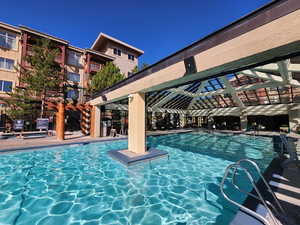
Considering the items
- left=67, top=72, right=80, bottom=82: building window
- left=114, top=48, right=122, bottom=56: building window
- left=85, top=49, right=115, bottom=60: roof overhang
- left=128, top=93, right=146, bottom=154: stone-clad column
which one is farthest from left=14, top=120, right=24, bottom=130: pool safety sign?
left=114, top=48, right=122, bottom=56: building window

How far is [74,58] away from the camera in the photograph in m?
25.3

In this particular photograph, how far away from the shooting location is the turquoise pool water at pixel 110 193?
354 centimetres

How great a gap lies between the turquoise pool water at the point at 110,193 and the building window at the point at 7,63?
1965 centimetres

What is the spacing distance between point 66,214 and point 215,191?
4.69 meters

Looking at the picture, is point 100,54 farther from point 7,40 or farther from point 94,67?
point 7,40

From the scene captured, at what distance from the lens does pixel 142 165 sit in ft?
23.7

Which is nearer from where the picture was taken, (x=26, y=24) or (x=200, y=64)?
(x=200, y=64)

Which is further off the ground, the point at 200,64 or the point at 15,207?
the point at 200,64

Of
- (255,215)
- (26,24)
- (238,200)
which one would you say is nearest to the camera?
(255,215)

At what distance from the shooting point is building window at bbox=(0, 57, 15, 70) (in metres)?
19.5

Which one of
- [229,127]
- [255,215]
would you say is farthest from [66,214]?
[229,127]

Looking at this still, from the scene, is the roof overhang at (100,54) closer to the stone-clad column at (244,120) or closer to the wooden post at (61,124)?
the wooden post at (61,124)

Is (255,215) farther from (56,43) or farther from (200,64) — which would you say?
(56,43)

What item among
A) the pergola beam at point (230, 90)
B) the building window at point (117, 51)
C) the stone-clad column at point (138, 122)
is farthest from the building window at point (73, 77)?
the pergola beam at point (230, 90)
